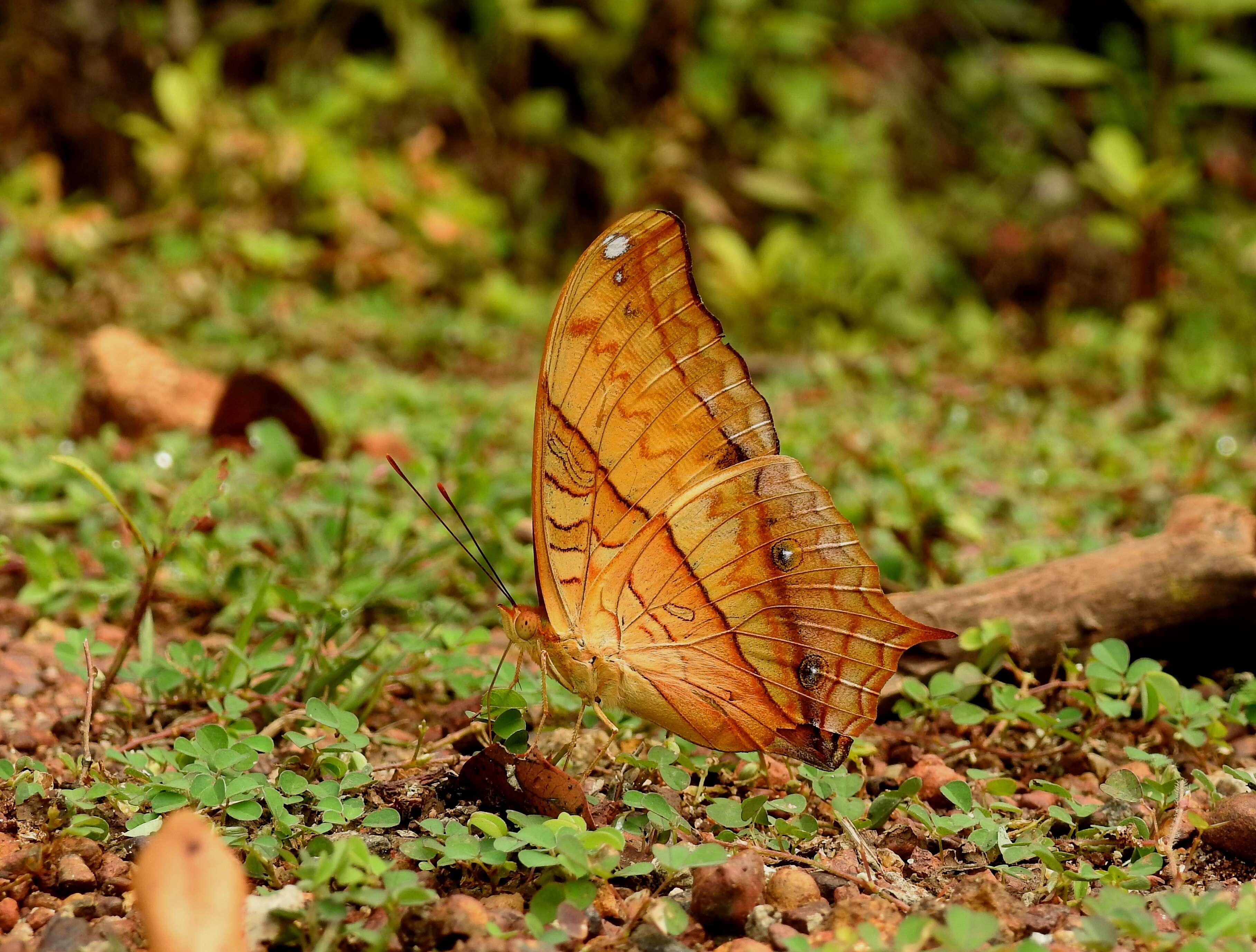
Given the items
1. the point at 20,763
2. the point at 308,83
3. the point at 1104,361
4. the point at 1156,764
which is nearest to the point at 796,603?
the point at 1156,764

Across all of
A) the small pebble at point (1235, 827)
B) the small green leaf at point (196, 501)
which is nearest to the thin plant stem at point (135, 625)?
the small green leaf at point (196, 501)

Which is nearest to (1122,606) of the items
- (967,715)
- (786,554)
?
(967,715)

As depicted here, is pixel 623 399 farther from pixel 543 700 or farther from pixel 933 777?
pixel 933 777

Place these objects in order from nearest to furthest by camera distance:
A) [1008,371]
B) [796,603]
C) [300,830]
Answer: [300,830] < [796,603] < [1008,371]

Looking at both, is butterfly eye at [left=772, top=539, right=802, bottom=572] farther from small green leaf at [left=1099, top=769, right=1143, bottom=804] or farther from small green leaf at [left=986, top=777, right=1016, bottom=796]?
small green leaf at [left=1099, top=769, right=1143, bottom=804]

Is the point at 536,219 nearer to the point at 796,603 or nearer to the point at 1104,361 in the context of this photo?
the point at 1104,361

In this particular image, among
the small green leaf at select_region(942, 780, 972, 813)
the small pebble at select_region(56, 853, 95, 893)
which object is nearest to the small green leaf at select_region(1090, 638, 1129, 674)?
the small green leaf at select_region(942, 780, 972, 813)
